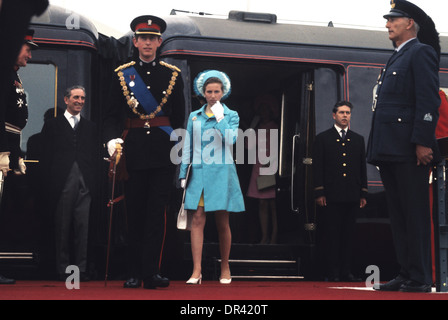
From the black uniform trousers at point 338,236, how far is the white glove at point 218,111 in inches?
76.1

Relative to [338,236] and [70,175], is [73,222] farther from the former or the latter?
[338,236]

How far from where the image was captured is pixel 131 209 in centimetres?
548

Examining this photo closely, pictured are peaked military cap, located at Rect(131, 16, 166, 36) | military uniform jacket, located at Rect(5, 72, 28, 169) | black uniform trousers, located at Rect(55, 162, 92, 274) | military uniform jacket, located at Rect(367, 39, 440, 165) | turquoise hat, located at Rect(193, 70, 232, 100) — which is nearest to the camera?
military uniform jacket, located at Rect(367, 39, 440, 165)

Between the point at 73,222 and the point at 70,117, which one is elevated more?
the point at 70,117

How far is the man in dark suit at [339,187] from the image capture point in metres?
7.80

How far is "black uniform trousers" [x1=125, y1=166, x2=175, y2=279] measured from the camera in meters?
5.39

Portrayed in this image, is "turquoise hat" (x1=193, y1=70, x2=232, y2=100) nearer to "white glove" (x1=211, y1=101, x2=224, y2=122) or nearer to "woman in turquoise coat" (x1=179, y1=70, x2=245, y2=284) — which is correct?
"woman in turquoise coat" (x1=179, y1=70, x2=245, y2=284)

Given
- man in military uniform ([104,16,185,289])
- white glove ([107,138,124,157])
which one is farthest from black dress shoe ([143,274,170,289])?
white glove ([107,138,124,157])

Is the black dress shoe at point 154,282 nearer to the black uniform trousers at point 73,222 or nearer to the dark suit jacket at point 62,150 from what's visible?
the black uniform trousers at point 73,222

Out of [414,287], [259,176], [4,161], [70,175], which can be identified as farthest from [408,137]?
[259,176]

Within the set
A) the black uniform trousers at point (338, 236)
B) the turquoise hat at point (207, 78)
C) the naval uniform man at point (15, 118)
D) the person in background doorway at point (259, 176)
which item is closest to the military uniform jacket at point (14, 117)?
the naval uniform man at point (15, 118)

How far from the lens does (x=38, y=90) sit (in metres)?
7.36

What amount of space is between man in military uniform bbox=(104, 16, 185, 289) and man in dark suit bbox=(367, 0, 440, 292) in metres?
1.52

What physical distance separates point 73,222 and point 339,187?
2742mm
